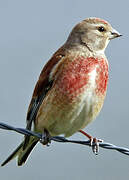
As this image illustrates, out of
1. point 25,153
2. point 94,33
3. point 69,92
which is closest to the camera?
point 69,92

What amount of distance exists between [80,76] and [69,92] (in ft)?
0.68

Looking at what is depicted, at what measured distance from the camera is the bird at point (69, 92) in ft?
15.8

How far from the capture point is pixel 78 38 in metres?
5.45

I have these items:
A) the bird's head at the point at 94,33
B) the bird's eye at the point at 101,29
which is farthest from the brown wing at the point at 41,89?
the bird's eye at the point at 101,29

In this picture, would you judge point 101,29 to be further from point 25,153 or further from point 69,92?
point 25,153

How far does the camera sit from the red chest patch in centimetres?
482

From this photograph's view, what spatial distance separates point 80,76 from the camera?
4.86 m

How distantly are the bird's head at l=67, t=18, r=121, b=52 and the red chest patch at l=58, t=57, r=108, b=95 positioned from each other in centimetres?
42

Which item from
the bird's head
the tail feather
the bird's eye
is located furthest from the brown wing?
the bird's eye

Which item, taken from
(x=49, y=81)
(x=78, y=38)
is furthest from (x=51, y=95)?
(x=78, y=38)

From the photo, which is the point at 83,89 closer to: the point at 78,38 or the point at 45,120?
the point at 45,120

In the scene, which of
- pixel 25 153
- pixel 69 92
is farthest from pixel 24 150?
pixel 69 92

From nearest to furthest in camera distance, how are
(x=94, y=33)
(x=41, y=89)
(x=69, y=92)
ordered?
(x=69, y=92), (x=41, y=89), (x=94, y=33)

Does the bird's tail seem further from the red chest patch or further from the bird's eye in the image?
the bird's eye
